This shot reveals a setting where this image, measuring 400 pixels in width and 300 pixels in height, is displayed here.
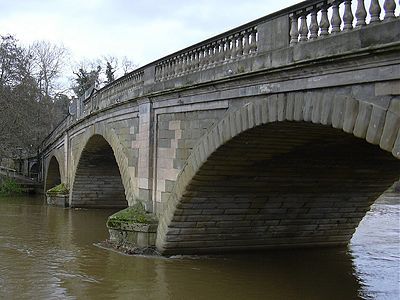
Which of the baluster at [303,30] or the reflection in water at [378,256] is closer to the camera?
the baluster at [303,30]

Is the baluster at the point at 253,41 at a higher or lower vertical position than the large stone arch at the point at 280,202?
higher

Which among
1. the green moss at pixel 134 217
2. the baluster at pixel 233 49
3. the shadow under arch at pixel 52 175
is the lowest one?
the green moss at pixel 134 217

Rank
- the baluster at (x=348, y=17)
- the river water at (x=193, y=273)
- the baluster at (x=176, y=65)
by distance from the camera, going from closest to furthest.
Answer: the baluster at (x=348, y=17), the river water at (x=193, y=273), the baluster at (x=176, y=65)

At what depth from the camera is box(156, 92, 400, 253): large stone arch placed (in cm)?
639

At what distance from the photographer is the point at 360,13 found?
6465 millimetres

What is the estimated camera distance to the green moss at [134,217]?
40.6 ft

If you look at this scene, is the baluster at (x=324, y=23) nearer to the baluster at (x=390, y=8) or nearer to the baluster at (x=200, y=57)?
the baluster at (x=390, y=8)

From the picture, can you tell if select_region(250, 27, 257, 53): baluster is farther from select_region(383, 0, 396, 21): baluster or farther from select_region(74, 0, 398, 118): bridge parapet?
select_region(383, 0, 396, 21): baluster

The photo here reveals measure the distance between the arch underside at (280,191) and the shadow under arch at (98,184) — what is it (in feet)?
37.5

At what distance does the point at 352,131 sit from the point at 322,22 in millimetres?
1512

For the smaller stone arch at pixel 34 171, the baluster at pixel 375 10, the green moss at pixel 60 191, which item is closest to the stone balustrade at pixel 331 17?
the baluster at pixel 375 10

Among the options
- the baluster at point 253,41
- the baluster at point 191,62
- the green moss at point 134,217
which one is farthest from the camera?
the green moss at point 134,217

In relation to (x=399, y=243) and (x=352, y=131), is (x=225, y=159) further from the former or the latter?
(x=399, y=243)

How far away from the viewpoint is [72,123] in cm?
2477
